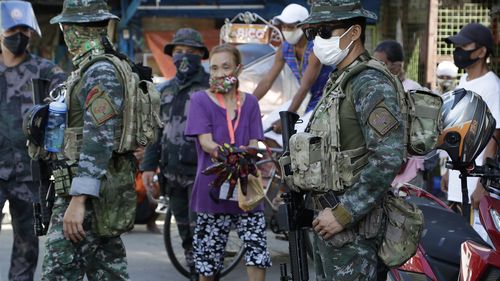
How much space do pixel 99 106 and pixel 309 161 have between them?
1336mm

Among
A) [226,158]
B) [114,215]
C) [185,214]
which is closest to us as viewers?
[114,215]

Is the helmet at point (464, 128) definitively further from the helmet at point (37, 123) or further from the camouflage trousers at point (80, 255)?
the helmet at point (37, 123)

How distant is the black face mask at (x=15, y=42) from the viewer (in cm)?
725

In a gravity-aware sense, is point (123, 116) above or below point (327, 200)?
above

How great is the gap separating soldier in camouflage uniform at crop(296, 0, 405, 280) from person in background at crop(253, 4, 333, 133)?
3324mm

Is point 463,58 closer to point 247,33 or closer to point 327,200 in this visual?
point 327,200

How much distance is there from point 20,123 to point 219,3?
24.1 feet

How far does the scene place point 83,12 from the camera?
17.9 ft

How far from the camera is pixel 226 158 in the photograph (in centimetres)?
688

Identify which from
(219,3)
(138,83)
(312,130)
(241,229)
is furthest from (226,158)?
(219,3)

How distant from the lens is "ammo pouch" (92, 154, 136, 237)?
211 inches

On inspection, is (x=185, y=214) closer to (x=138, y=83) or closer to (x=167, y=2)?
(x=138, y=83)

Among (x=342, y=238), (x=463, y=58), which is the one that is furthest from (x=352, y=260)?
(x=463, y=58)

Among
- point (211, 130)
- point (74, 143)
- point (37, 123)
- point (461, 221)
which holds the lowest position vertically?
point (461, 221)
